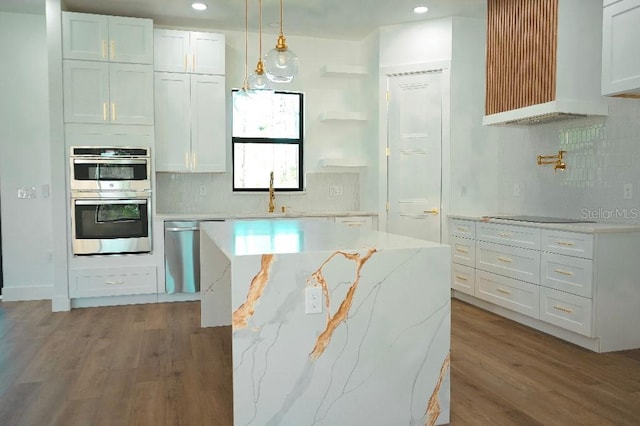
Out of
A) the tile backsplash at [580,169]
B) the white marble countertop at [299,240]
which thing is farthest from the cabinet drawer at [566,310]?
the white marble countertop at [299,240]

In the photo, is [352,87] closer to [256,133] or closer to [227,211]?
[256,133]

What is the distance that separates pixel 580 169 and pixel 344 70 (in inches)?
104

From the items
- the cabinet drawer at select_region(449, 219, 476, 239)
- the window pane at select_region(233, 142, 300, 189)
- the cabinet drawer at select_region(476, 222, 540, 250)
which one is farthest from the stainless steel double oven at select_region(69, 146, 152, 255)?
the cabinet drawer at select_region(476, 222, 540, 250)

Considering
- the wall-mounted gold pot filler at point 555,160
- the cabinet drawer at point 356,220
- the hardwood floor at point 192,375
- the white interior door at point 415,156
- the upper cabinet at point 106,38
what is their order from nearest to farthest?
1. the hardwood floor at point 192,375
2. the wall-mounted gold pot filler at point 555,160
3. the upper cabinet at point 106,38
4. the white interior door at point 415,156
5. the cabinet drawer at point 356,220

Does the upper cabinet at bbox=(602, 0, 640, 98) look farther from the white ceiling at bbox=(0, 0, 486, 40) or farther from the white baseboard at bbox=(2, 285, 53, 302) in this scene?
the white baseboard at bbox=(2, 285, 53, 302)

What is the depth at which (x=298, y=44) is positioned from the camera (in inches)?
225

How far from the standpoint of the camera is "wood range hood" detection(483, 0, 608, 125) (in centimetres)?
385

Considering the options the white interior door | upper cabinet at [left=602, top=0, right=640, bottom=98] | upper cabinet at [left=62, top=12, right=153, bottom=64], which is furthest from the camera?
the white interior door

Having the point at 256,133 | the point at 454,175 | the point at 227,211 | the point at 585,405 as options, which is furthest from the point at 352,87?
the point at 585,405

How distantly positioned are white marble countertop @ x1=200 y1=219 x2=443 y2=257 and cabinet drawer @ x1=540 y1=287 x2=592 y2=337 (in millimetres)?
1641

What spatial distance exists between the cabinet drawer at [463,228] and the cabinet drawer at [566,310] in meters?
0.99

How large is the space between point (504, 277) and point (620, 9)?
2151 millimetres

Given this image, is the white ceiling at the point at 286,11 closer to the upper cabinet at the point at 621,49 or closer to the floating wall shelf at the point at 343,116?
the floating wall shelf at the point at 343,116

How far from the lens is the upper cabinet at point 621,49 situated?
318 centimetres
